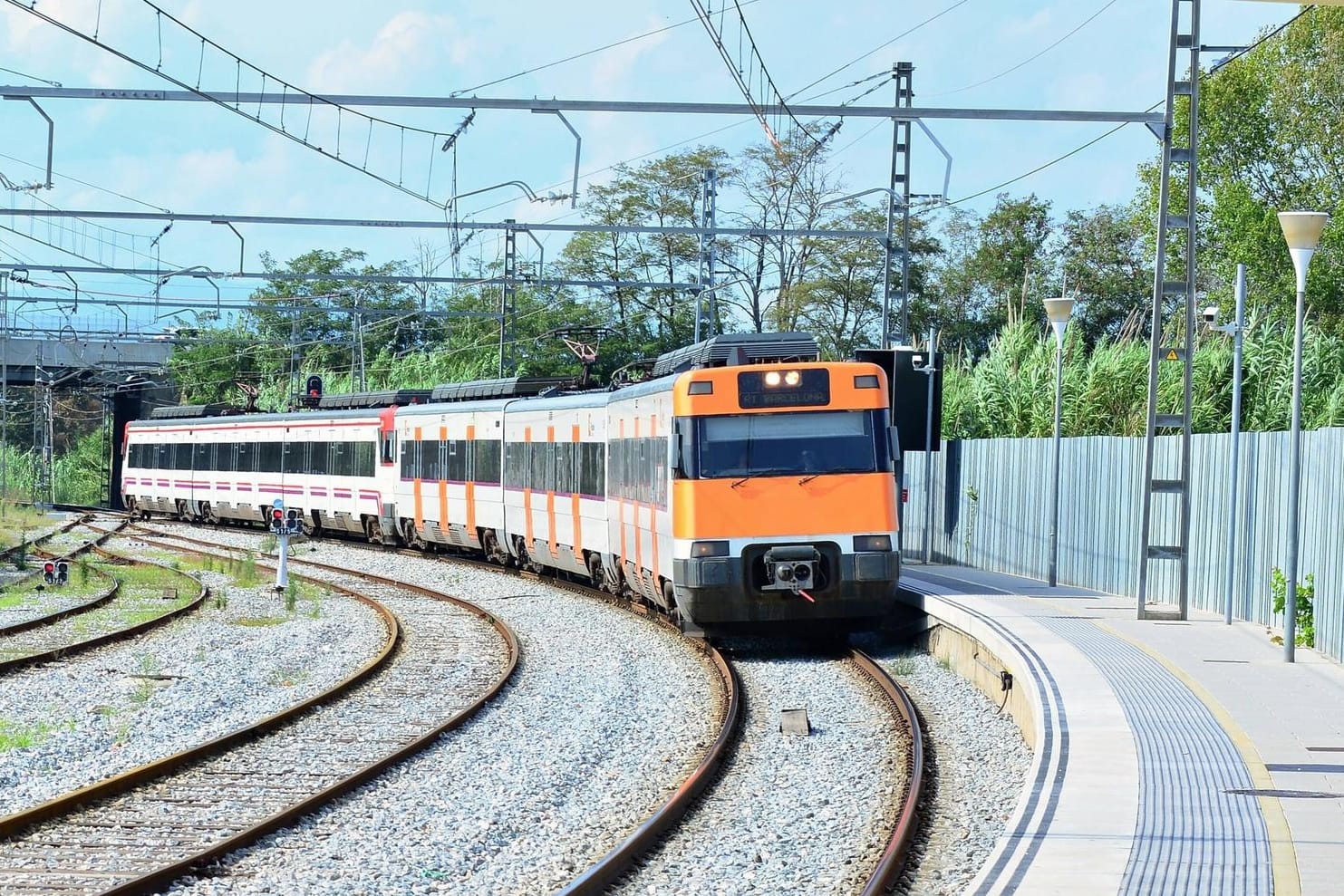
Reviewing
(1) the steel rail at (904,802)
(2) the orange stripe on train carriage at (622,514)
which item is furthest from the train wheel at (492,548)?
(1) the steel rail at (904,802)

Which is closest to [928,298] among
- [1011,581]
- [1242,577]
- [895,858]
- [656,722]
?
[1011,581]

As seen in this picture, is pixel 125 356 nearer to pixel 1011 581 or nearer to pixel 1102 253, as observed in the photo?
pixel 1102 253

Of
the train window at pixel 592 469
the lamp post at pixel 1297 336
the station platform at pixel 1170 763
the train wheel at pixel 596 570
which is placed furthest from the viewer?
the train wheel at pixel 596 570

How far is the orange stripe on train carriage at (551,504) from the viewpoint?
2428cm

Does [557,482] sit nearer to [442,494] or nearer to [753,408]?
[442,494]

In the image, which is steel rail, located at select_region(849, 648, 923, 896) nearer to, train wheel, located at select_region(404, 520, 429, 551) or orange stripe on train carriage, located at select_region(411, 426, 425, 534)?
orange stripe on train carriage, located at select_region(411, 426, 425, 534)

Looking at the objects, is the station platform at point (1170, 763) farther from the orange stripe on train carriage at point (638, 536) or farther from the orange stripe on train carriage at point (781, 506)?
the orange stripe on train carriage at point (638, 536)

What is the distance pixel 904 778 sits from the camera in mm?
10742

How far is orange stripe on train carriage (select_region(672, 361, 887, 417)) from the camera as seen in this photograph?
655 inches

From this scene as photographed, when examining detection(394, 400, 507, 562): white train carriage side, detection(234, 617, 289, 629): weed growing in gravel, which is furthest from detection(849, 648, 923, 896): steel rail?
detection(394, 400, 507, 562): white train carriage side

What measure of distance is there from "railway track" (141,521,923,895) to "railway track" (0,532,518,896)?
1.86m

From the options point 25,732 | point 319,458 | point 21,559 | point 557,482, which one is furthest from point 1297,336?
point 319,458

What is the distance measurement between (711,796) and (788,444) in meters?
6.89

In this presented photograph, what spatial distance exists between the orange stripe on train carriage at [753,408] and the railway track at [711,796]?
3.33 m
